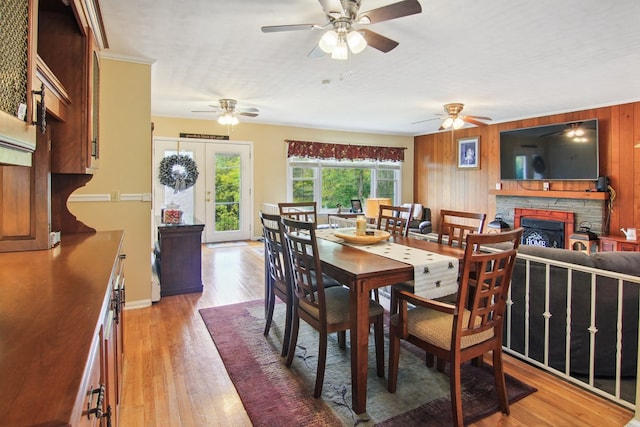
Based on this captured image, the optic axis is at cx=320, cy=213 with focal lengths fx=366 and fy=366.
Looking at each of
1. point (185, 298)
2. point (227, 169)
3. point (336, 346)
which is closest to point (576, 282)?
point (336, 346)

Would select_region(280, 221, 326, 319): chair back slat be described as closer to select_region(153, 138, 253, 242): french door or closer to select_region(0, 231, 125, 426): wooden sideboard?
select_region(0, 231, 125, 426): wooden sideboard

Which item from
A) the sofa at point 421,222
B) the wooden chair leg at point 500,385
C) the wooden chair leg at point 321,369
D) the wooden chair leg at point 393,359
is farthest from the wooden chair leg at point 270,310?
the sofa at point 421,222

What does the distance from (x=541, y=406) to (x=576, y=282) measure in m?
0.77

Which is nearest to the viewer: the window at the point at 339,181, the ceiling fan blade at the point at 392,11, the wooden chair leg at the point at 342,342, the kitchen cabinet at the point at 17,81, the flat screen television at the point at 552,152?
the kitchen cabinet at the point at 17,81

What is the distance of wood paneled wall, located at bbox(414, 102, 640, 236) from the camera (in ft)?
17.2

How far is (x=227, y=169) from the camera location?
7.21 meters

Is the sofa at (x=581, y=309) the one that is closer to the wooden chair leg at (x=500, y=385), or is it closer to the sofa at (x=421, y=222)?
the wooden chair leg at (x=500, y=385)

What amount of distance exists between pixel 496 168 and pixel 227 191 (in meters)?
5.29

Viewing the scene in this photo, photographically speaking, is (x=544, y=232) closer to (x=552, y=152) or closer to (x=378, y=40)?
(x=552, y=152)

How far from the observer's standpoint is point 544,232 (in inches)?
245

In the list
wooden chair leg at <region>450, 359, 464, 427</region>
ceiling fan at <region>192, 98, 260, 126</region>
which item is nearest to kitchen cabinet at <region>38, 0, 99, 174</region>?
wooden chair leg at <region>450, 359, 464, 427</region>

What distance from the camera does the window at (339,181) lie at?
312 inches

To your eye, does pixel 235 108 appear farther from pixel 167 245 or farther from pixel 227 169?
pixel 167 245

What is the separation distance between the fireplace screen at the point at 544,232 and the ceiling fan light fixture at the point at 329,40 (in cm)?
511
